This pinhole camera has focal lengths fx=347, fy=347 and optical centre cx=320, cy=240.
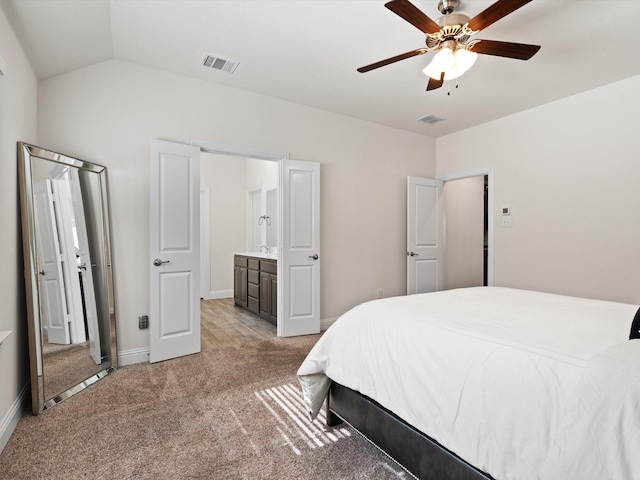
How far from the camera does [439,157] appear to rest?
201 inches

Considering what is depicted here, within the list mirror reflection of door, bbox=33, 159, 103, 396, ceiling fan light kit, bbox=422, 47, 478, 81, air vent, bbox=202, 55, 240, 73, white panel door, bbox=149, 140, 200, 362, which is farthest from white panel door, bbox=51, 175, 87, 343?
ceiling fan light kit, bbox=422, 47, 478, 81

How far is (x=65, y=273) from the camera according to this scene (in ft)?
8.05

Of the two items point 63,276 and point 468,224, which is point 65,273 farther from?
point 468,224

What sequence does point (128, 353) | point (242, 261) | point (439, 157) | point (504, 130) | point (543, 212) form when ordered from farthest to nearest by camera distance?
point (242, 261) → point (439, 157) → point (504, 130) → point (543, 212) → point (128, 353)

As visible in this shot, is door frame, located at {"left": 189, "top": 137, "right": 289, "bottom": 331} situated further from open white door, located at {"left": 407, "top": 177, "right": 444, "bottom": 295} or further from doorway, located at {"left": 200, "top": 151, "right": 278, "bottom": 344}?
doorway, located at {"left": 200, "top": 151, "right": 278, "bottom": 344}

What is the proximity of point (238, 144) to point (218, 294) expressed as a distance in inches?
146

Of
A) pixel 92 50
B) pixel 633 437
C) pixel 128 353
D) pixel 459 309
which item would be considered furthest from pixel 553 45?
pixel 128 353

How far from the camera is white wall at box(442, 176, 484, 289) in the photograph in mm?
5855

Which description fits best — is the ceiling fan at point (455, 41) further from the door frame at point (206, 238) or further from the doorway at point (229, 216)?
the door frame at point (206, 238)

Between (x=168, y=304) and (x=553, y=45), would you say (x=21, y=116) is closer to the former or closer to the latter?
(x=168, y=304)

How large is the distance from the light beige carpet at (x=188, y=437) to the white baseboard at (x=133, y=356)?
262 mm

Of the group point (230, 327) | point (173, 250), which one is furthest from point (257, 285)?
point (173, 250)

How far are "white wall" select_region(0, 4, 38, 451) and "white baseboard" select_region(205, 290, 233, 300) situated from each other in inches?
159

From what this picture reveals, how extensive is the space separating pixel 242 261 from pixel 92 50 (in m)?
3.34
